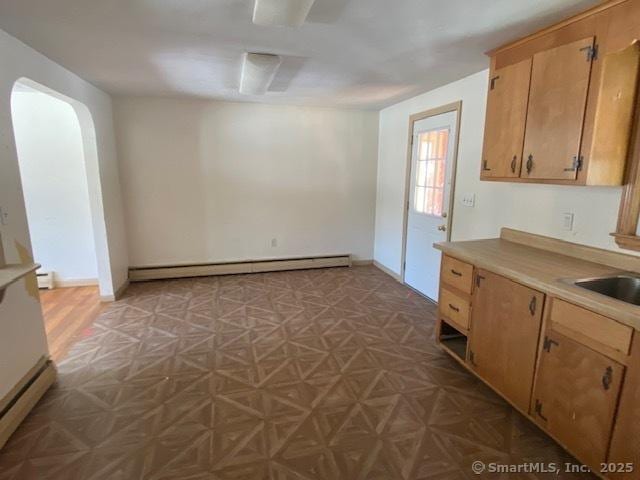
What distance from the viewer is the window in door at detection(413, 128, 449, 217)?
373 cm

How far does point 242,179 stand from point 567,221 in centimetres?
379

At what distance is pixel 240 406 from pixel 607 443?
1.95 metres

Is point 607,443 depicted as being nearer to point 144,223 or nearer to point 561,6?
point 561,6

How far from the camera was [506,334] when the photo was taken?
2145mm

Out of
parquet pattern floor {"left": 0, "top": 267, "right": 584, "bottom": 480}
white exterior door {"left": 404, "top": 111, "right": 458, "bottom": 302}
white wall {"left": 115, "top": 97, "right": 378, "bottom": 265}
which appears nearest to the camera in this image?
parquet pattern floor {"left": 0, "top": 267, "right": 584, "bottom": 480}

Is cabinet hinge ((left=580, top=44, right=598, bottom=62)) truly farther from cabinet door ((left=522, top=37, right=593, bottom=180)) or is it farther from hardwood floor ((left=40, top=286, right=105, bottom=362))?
hardwood floor ((left=40, top=286, right=105, bottom=362))

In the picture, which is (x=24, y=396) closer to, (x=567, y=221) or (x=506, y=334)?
(x=506, y=334)

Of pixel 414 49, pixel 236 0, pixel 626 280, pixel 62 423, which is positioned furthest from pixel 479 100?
pixel 62 423

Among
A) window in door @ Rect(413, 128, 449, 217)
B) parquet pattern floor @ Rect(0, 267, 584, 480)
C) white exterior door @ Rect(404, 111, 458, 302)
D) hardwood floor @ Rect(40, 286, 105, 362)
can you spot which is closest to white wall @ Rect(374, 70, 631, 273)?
white exterior door @ Rect(404, 111, 458, 302)

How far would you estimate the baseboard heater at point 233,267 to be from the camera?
4.67m

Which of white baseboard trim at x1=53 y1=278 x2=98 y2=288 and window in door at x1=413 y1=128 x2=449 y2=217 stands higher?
window in door at x1=413 y1=128 x2=449 y2=217

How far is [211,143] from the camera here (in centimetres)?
464

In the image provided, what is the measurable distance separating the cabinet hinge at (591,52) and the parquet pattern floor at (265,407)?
83.8 inches

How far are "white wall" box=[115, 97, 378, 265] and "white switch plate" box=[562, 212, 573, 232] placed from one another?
10.3ft
